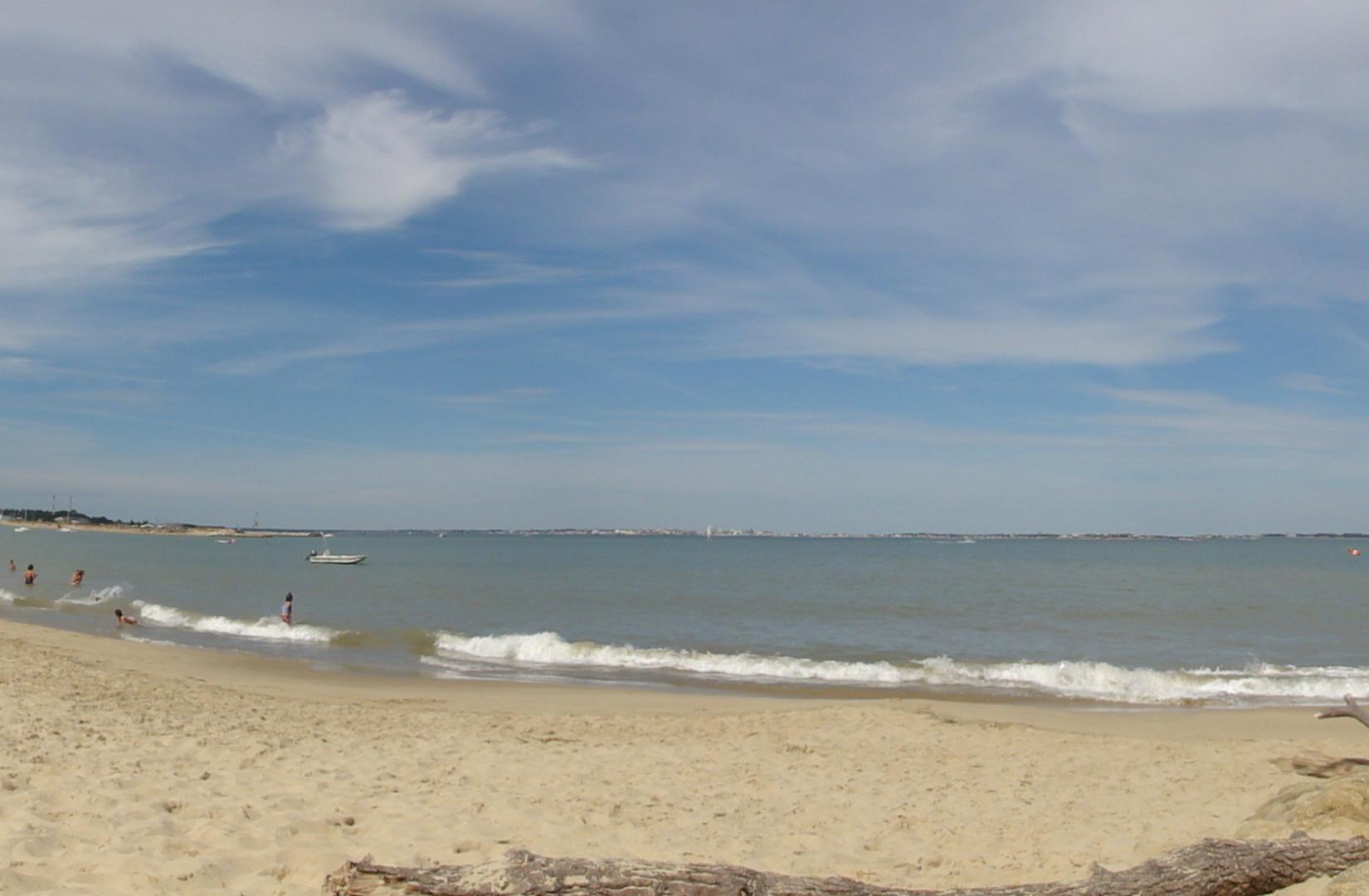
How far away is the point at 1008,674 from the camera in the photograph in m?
21.5

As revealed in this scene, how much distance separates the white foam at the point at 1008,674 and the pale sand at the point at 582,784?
3876 millimetres

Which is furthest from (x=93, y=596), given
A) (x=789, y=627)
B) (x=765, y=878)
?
(x=765, y=878)

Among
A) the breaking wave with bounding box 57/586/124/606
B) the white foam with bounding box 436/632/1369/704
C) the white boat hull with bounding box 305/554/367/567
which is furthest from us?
the white boat hull with bounding box 305/554/367/567

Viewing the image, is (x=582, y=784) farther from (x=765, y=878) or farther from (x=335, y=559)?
(x=335, y=559)

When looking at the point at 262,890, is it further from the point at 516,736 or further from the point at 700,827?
the point at 516,736

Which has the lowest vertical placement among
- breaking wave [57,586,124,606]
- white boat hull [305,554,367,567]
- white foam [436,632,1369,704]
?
white boat hull [305,554,367,567]

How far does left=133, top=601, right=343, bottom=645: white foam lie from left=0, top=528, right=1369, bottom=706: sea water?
102 mm

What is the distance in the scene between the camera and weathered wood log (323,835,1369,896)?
4.71m

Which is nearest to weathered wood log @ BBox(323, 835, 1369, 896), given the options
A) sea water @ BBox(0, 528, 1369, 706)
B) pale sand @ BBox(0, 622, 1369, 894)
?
pale sand @ BBox(0, 622, 1369, 894)

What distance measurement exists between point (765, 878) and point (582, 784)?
4816 millimetres

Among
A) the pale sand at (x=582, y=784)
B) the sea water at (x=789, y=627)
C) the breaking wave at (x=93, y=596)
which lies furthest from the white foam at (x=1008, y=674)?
the breaking wave at (x=93, y=596)

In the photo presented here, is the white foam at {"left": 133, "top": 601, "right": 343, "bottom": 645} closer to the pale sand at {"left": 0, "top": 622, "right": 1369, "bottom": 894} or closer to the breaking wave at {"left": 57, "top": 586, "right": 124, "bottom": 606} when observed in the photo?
the breaking wave at {"left": 57, "top": 586, "right": 124, "bottom": 606}

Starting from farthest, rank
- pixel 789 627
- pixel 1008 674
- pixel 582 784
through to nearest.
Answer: pixel 789 627
pixel 1008 674
pixel 582 784

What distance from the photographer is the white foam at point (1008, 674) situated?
1959 centimetres
